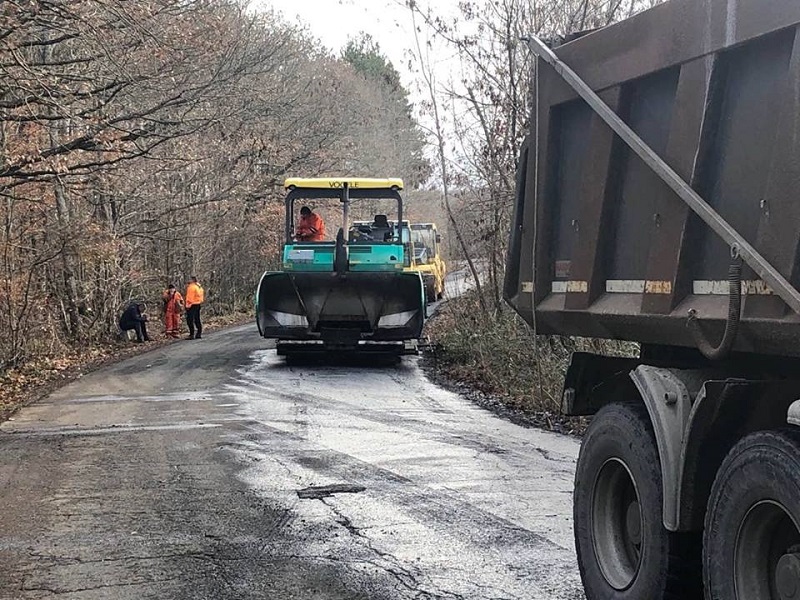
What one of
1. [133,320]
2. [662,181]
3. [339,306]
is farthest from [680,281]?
[133,320]

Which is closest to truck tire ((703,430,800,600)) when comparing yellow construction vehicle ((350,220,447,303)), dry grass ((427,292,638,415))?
dry grass ((427,292,638,415))

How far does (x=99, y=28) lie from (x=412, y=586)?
10.1 m

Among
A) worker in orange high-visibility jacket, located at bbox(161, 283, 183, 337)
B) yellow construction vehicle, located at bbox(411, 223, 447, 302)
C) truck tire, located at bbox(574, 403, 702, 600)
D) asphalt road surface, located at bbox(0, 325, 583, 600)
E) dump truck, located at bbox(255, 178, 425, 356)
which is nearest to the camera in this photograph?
truck tire, located at bbox(574, 403, 702, 600)

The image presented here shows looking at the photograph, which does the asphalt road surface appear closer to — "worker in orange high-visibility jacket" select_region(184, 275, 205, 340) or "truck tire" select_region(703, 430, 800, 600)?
"truck tire" select_region(703, 430, 800, 600)

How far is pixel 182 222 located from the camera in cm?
2875

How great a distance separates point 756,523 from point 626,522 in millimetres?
1242

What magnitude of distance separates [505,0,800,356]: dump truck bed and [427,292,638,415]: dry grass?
4518 millimetres

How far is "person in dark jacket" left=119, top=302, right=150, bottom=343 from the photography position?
25.5 m

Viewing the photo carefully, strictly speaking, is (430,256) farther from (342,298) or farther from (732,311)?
(732,311)

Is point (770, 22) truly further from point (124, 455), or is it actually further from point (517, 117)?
point (517, 117)

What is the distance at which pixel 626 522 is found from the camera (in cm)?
454

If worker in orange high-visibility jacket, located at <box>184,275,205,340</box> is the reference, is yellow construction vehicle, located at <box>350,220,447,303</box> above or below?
above

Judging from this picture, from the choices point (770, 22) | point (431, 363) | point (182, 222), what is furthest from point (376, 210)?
point (770, 22)

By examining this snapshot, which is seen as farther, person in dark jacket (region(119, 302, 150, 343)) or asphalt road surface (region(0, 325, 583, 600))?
person in dark jacket (region(119, 302, 150, 343))
